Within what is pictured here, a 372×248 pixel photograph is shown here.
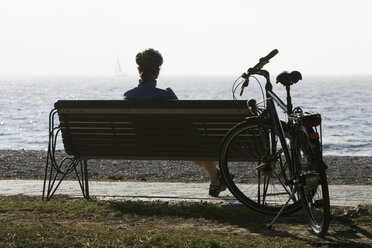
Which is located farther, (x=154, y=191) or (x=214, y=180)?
(x=154, y=191)

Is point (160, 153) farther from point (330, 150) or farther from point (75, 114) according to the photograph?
point (330, 150)

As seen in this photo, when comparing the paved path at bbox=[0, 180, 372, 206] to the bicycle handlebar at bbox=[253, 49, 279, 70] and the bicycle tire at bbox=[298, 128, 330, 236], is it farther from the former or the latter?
the bicycle handlebar at bbox=[253, 49, 279, 70]

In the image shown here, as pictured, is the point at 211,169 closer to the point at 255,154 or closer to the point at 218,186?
the point at 218,186

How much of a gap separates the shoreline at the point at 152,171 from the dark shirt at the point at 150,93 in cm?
481

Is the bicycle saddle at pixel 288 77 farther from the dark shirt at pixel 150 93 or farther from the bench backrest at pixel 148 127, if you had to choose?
the dark shirt at pixel 150 93

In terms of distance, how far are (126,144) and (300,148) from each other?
2225 millimetres

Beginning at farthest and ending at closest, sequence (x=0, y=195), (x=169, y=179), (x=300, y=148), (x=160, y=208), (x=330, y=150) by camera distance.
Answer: (x=330, y=150)
(x=169, y=179)
(x=0, y=195)
(x=160, y=208)
(x=300, y=148)

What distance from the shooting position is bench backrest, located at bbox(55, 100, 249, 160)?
23.3 feet

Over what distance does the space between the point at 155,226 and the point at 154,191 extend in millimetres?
2242

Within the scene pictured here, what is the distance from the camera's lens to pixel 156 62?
7539mm

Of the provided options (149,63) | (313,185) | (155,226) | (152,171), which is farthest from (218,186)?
(152,171)

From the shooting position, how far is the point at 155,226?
6160mm

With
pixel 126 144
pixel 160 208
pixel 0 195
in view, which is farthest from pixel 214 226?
pixel 0 195

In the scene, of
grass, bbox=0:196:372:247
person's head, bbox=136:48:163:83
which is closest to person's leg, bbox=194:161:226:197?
grass, bbox=0:196:372:247
